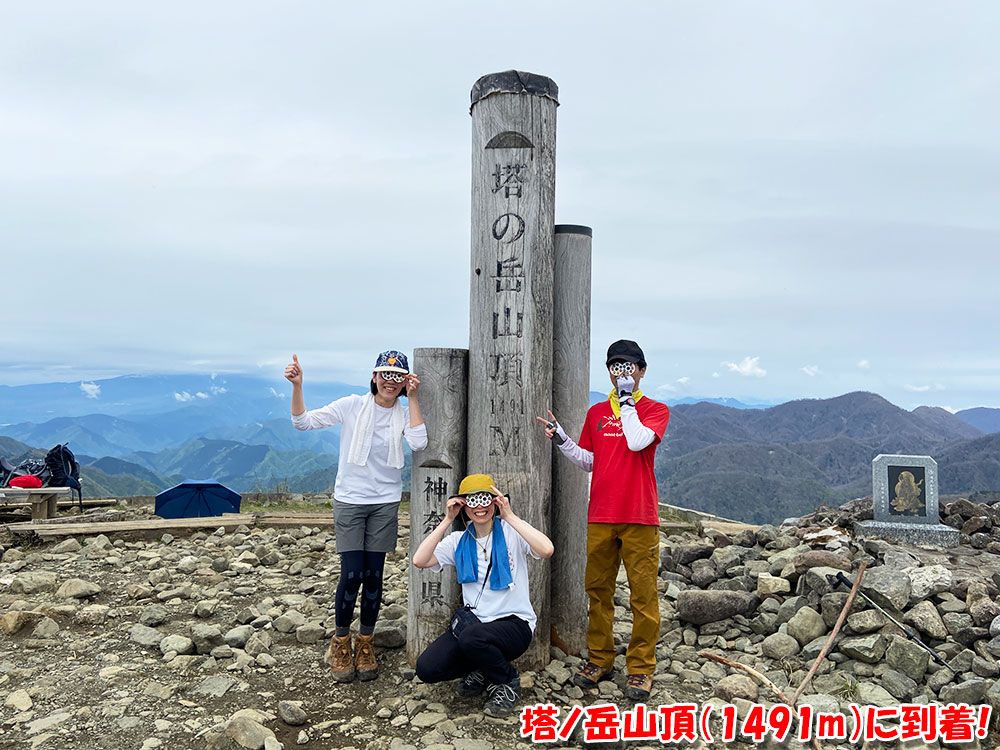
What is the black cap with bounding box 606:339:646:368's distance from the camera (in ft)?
16.4

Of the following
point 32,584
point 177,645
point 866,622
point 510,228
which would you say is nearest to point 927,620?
point 866,622

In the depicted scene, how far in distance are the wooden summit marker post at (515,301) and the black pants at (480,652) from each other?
642 mm

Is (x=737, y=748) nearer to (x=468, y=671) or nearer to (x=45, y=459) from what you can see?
(x=468, y=671)

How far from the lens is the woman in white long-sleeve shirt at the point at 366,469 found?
5.12 m

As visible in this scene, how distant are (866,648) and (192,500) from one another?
10.7m

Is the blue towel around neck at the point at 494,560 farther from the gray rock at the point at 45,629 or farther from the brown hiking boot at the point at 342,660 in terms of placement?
the gray rock at the point at 45,629

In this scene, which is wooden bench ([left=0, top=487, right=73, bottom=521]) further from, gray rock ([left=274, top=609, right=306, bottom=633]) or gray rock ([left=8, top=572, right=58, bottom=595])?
gray rock ([left=274, top=609, right=306, bottom=633])

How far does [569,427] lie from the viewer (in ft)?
18.7

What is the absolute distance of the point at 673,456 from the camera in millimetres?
102250

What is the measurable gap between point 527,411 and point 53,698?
13.6 feet

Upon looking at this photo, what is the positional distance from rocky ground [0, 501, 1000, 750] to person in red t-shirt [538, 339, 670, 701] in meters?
0.28

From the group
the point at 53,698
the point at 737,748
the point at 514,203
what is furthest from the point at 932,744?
the point at 53,698

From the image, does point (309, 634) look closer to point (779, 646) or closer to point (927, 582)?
point (779, 646)

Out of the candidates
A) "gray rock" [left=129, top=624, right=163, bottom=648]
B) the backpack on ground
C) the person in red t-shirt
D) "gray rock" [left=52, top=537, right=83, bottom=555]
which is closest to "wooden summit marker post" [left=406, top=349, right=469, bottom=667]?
the person in red t-shirt
